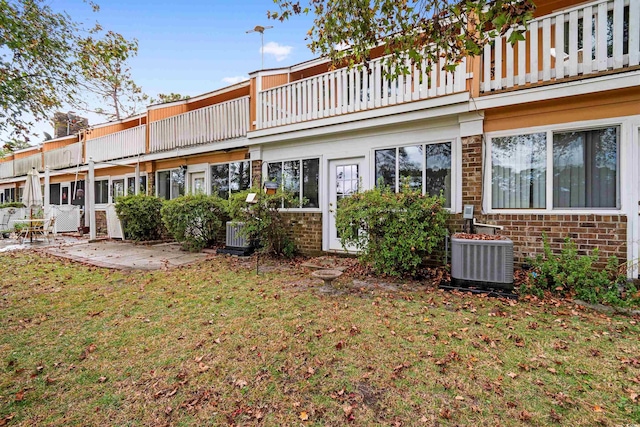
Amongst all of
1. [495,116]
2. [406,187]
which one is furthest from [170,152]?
[495,116]

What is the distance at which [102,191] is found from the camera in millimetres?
15742

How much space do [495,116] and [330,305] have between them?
4.88 m

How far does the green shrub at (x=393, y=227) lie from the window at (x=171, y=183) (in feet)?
27.4

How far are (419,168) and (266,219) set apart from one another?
12.9 feet

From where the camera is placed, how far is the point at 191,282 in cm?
588

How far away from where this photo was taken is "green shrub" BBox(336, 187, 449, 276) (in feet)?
18.0

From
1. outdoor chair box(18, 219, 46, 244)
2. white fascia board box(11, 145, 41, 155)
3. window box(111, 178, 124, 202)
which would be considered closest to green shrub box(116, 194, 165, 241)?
outdoor chair box(18, 219, 46, 244)

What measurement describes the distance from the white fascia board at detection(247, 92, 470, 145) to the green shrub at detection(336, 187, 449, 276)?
1881 mm

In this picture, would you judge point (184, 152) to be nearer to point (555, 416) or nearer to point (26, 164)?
point (555, 416)

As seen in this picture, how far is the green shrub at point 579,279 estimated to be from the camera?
4566 millimetres

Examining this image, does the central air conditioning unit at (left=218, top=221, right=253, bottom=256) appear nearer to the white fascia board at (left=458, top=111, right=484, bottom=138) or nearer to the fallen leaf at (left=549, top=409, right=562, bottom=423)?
→ the white fascia board at (left=458, top=111, right=484, bottom=138)

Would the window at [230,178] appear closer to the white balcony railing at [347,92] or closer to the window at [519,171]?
the white balcony railing at [347,92]

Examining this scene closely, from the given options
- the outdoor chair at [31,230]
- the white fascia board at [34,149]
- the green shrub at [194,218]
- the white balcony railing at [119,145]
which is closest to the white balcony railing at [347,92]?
the green shrub at [194,218]

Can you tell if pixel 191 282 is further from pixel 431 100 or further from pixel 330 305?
pixel 431 100
